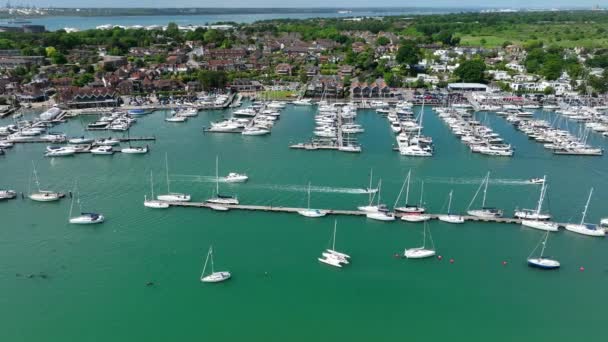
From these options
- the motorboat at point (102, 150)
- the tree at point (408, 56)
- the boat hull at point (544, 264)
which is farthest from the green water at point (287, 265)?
the tree at point (408, 56)

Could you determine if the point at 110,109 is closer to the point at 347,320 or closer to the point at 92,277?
A: the point at 92,277

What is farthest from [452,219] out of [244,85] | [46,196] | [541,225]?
[244,85]

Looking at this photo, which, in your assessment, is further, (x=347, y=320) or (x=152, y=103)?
(x=152, y=103)

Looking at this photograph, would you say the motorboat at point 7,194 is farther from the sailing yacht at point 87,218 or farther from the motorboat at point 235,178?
the motorboat at point 235,178

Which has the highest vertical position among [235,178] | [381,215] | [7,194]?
[235,178]

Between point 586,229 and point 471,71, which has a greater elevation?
point 471,71

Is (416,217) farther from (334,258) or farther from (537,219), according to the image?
(537,219)

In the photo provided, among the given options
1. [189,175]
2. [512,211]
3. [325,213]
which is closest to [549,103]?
[512,211]
